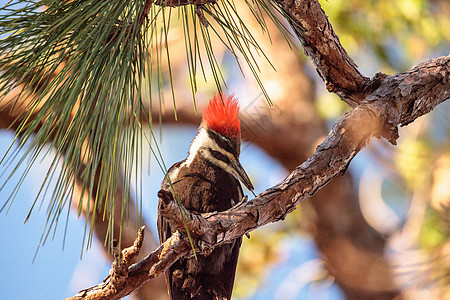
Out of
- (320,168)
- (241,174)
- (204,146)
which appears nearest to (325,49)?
(320,168)

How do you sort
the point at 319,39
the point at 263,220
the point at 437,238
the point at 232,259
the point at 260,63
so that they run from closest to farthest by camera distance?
the point at 263,220 → the point at 319,39 → the point at 232,259 → the point at 437,238 → the point at 260,63

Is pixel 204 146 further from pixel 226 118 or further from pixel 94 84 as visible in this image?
pixel 94 84

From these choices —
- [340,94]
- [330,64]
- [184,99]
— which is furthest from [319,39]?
[184,99]

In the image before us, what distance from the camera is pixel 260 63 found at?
3.16 m

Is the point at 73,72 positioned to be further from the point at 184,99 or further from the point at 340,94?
the point at 184,99

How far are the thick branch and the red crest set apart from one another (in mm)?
363

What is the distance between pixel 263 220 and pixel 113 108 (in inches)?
15.6

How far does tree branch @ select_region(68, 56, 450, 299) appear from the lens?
97 centimetres

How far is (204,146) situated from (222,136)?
83 mm

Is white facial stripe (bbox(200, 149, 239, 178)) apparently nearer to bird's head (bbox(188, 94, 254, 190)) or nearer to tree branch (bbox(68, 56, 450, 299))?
bird's head (bbox(188, 94, 254, 190))

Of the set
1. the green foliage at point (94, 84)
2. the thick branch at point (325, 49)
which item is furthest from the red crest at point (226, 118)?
the green foliage at point (94, 84)

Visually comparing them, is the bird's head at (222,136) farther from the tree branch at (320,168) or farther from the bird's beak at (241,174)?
the tree branch at (320,168)

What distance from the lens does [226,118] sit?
1589 mm

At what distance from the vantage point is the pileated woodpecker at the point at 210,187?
1580 mm
